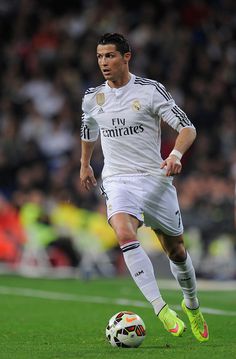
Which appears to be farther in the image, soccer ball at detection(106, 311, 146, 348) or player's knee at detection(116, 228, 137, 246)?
player's knee at detection(116, 228, 137, 246)

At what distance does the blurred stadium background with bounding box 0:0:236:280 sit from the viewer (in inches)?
737

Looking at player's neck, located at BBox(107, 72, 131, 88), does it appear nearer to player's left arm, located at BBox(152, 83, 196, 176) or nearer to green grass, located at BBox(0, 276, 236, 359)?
player's left arm, located at BBox(152, 83, 196, 176)

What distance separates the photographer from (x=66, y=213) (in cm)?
1911

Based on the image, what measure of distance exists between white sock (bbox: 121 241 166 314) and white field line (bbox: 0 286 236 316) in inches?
132

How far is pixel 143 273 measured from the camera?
794 cm

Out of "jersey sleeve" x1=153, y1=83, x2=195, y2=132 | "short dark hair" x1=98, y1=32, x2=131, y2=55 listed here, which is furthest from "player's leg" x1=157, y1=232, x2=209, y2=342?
"short dark hair" x1=98, y1=32, x2=131, y2=55

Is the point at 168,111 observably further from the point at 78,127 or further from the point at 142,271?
the point at 78,127

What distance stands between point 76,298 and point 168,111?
236 inches

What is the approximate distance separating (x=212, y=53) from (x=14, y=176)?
198 inches

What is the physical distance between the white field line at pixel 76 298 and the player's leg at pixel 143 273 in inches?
132

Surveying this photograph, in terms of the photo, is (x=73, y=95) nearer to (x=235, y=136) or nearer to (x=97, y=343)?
(x=235, y=136)

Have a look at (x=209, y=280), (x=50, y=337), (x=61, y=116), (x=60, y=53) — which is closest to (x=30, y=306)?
(x=50, y=337)

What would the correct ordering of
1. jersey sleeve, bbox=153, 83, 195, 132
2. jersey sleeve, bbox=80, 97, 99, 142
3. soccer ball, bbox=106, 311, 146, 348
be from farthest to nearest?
1. jersey sleeve, bbox=80, 97, 99, 142
2. jersey sleeve, bbox=153, 83, 195, 132
3. soccer ball, bbox=106, 311, 146, 348

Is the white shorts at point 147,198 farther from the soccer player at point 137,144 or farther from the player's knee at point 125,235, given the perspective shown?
the player's knee at point 125,235
